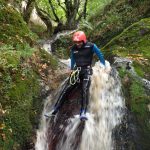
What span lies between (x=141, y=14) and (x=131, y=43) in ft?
13.9

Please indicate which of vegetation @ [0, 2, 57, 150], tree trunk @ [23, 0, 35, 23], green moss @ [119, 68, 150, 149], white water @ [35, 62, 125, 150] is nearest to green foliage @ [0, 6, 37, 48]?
vegetation @ [0, 2, 57, 150]

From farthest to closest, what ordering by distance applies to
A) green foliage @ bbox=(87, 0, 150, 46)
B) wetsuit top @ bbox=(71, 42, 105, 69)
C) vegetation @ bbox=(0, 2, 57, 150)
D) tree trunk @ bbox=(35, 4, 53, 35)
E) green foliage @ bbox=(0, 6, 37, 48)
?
1. tree trunk @ bbox=(35, 4, 53, 35)
2. green foliage @ bbox=(87, 0, 150, 46)
3. green foliage @ bbox=(0, 6, 37, 48)
4. wetsuit top @ bbox=(71, 42, 105, 69)
5. vegetation @ bbox=(0, 2, 57, 150)

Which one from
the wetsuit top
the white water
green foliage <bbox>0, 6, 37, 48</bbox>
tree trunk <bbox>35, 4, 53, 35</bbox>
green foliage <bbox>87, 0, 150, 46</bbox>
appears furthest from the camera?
tree trunk <bbox>35, 4, 53, 35</bbox>

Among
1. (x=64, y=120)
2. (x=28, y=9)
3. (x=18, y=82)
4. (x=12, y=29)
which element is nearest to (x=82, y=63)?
(x=64, y=120)

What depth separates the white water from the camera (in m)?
8.53

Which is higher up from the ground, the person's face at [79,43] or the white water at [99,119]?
the person's face at [79,43]

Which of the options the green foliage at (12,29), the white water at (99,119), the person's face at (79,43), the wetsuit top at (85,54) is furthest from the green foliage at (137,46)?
the green foliage at (12,29)

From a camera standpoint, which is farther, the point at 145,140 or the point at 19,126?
the point at 145,140

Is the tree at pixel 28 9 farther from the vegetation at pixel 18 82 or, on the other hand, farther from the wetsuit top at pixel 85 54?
the wetsuit top at pixel 85 54

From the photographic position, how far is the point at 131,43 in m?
12.7

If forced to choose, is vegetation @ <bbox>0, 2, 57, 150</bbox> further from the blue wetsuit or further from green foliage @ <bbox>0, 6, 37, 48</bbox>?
the blue wetsuit

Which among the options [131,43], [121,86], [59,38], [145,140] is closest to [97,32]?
[59,38]

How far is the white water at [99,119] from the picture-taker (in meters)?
8.53

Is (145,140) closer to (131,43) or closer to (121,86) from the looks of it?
(121,86)
